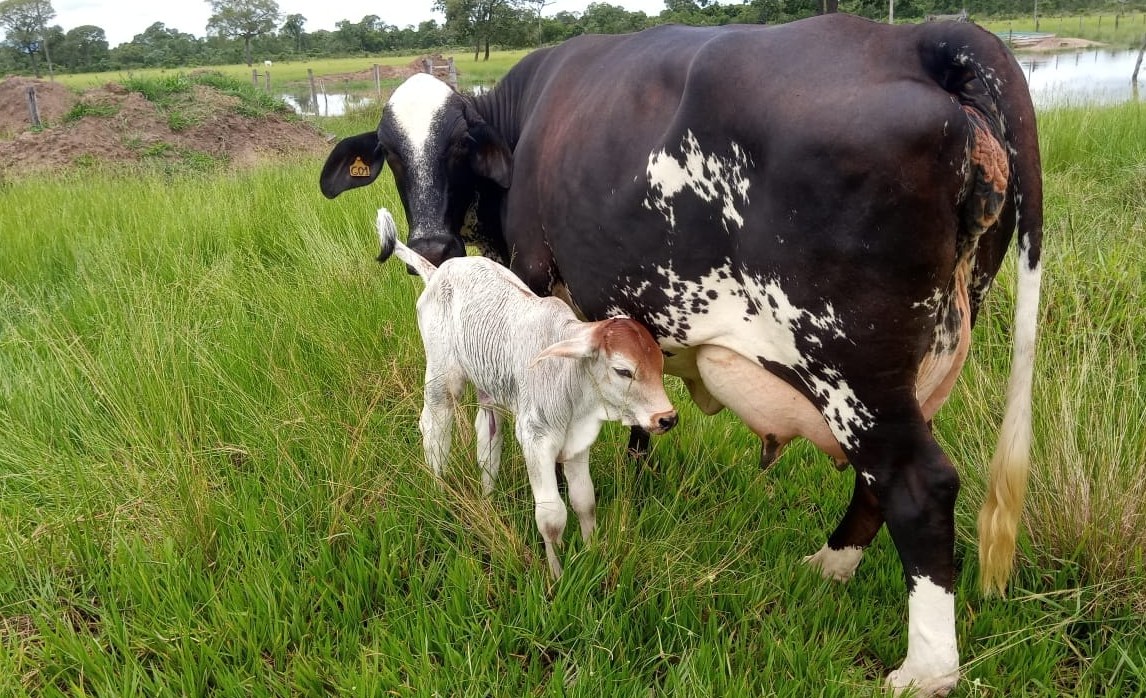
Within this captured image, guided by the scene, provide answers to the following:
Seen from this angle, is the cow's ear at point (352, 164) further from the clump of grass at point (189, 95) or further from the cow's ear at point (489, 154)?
the clump of grass at point (189, 95)

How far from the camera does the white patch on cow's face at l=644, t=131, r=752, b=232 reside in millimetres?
2062

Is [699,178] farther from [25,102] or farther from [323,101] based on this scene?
[323,101]

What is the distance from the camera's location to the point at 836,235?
6.19 feet

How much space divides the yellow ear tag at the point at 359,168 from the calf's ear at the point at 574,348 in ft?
6.11

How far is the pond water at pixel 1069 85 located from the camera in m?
10.9

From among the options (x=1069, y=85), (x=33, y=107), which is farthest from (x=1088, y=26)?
(x=33, y=107)

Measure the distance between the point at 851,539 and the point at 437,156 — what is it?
205 cm

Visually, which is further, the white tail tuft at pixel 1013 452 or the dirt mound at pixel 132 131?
the dirt mound at pixel 132 131

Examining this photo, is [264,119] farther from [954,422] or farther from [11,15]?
[11,15]

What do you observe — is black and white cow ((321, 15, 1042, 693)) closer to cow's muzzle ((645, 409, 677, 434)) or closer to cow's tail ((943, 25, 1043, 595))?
cow's tail ((943, 25, 1043, 595))

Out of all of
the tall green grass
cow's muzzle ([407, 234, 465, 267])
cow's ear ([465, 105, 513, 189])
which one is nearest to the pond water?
cow's ear ([465, 105, 513, 189])

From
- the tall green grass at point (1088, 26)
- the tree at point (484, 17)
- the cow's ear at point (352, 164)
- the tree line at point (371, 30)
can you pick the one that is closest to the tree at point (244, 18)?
the tree line at point (371, 30)

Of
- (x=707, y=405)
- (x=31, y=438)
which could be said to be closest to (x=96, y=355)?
(x=31, y=438)

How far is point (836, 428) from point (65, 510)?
2.46 meters
